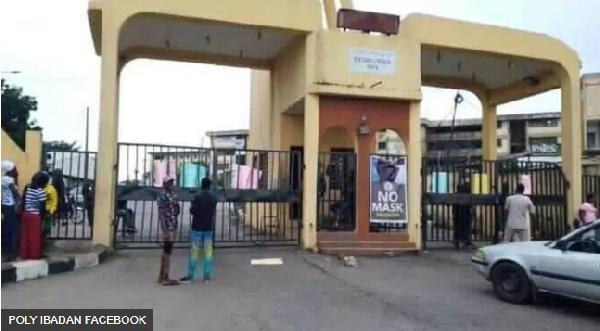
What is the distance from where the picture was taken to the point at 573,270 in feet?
25.2

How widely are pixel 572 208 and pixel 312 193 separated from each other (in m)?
7.15

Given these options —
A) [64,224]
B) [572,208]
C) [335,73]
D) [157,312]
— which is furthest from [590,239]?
[64,224]

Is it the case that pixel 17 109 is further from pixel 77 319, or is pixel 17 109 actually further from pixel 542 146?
pixel 542 146

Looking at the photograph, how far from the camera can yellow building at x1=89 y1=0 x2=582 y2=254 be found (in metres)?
12.1

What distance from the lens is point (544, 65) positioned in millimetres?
15805

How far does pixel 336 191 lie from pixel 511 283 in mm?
6056

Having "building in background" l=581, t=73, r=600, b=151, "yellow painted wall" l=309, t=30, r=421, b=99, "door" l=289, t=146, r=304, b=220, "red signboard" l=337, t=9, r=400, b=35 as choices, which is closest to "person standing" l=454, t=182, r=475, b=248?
"yellow painted wall" l=309, t=30, r=421, b=99

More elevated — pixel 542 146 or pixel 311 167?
pixel 542 146

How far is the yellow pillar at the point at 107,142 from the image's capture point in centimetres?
1170

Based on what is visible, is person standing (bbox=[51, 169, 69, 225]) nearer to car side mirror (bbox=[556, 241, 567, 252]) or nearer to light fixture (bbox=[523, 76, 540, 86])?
car side mirror (bbox=[556, 241, 567, 252])

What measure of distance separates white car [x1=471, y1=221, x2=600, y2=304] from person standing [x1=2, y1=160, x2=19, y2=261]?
7.79 metres

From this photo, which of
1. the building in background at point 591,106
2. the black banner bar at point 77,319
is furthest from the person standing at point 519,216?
the building in background at point 591,106

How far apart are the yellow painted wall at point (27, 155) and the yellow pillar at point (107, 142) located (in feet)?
3.97

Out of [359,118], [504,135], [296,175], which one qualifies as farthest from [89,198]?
[504,135]
